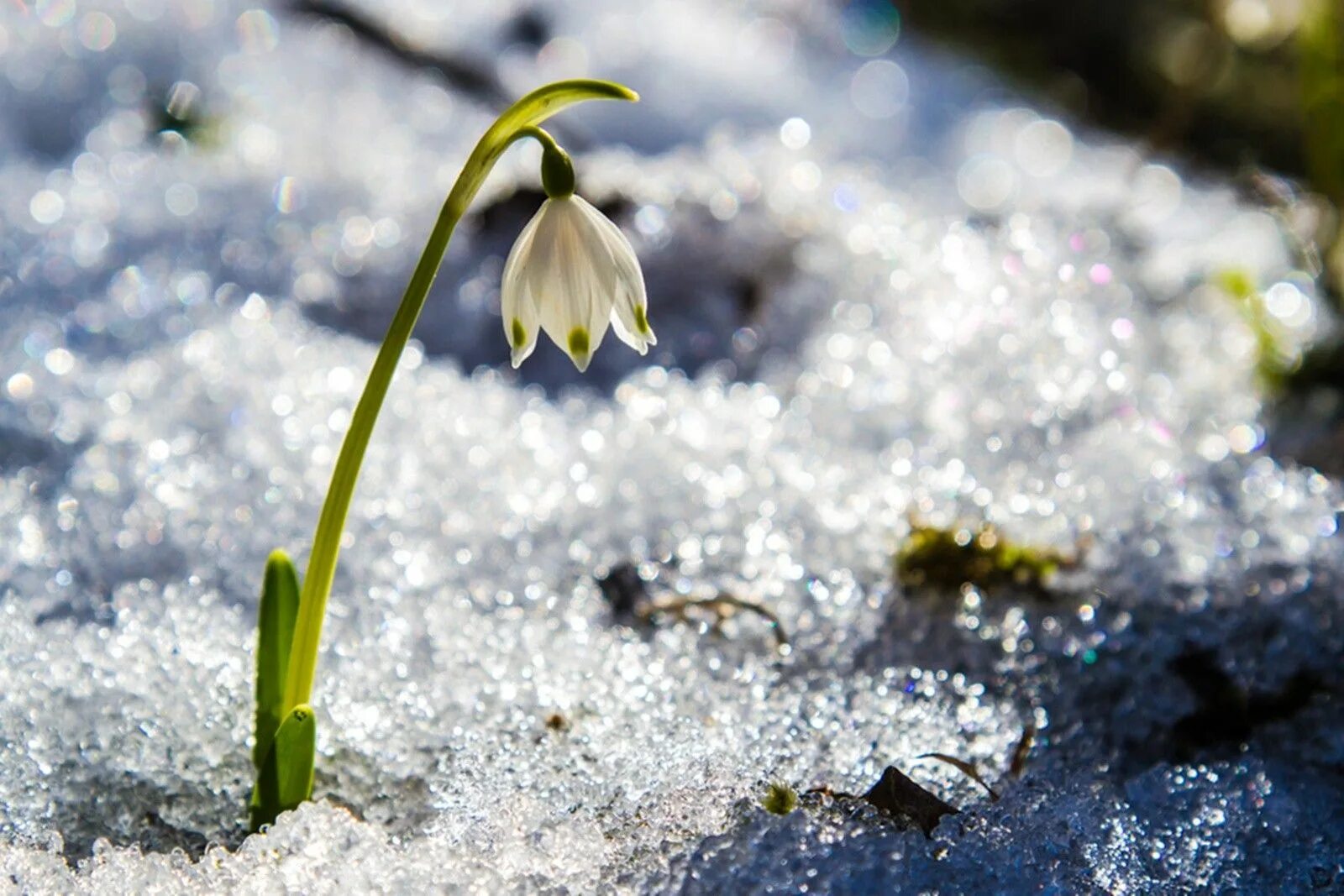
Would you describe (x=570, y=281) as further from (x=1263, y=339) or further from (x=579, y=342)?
(x=1263, y=339)

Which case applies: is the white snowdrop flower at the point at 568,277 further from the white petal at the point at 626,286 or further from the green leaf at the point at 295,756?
the green leaf at the point at 295,756

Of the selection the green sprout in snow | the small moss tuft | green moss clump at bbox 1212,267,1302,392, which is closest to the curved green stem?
the green sprout in snow

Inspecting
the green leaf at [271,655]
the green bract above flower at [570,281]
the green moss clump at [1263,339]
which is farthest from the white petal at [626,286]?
the green moss clump at [1263,339]

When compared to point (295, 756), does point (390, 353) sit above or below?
above

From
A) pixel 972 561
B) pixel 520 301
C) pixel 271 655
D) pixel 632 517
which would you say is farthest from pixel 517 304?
pixel 972 561

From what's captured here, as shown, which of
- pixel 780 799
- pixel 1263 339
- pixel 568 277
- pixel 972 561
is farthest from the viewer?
pixel 1263 339

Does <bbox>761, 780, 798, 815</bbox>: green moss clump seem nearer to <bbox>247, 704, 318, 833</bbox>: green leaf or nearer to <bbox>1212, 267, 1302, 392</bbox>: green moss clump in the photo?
<bbox>247, 704, 318, 833</bbox>: green leaf
